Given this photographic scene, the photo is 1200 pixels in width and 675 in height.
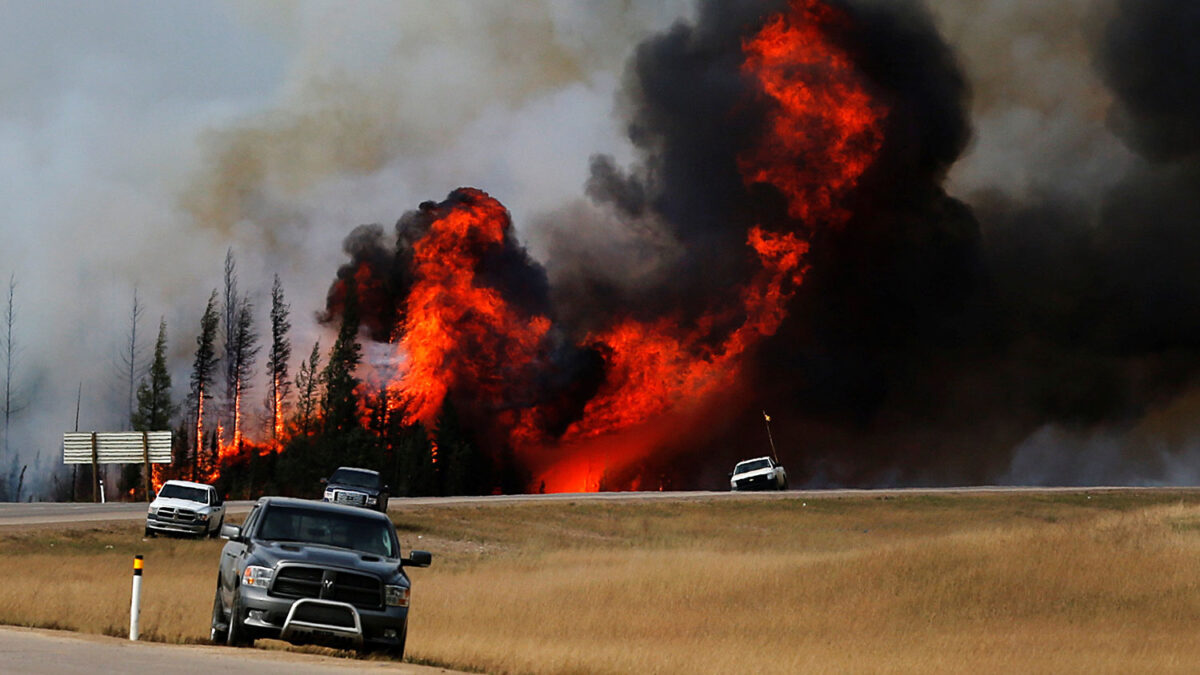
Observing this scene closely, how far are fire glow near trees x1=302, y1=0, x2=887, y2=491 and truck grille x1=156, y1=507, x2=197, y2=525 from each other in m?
53.6

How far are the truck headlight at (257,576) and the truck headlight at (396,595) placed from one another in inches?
54.1

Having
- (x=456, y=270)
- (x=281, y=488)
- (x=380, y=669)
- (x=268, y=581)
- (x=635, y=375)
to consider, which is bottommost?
(x=380, y=669)

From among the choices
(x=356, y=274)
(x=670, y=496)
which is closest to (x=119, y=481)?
(x=356, y=274)

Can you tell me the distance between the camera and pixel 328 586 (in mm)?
16047

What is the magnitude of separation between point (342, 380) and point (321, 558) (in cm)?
8692

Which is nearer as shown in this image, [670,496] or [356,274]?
[670,496]

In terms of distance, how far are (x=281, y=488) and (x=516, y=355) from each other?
2137 centimetres

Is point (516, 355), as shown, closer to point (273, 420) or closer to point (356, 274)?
point (356, 274)

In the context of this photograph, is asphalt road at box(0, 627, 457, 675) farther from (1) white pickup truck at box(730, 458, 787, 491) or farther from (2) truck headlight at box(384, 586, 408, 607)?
(1) white pickup truck at box(730, 458, 787, 491)

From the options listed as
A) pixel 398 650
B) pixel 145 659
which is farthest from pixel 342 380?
pixel 145 659

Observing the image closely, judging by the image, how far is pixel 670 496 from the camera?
215 ft

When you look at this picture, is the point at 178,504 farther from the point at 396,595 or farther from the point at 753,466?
the point at 753,466

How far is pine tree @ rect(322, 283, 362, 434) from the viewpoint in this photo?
101 metres

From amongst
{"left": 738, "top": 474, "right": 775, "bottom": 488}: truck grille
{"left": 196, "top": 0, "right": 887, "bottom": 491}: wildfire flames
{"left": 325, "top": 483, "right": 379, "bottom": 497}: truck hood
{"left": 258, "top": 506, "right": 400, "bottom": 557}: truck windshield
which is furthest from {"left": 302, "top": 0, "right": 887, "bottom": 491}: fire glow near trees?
{"left": 258, "top": 506, "right": 400, "bottom": 557}: truck windshield
